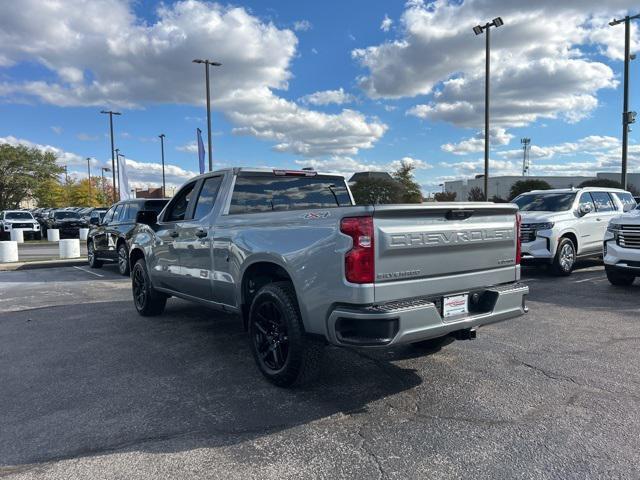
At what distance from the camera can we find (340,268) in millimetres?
3592

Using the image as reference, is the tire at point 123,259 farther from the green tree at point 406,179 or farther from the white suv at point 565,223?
the green tree at point 406,179

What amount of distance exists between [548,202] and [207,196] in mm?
8807

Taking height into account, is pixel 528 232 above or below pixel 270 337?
above

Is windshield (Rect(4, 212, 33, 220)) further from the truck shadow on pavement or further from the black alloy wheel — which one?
the black alloy wheel

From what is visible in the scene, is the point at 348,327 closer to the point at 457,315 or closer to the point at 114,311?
the point at 457,315

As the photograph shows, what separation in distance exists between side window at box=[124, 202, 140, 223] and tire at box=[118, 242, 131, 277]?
64cm

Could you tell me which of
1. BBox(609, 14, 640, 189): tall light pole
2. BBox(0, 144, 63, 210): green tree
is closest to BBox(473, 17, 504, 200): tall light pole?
BBox(609, 14, 640, 189): tall light pole

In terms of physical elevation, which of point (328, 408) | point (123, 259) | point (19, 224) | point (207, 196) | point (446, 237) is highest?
point (207, 196)

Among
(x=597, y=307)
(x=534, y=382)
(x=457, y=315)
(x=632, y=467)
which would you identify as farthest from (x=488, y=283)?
(x=597, y=307)

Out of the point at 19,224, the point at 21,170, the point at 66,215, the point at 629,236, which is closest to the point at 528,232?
the point at 629,236

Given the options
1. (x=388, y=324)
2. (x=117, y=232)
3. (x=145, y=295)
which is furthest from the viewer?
(x=117, y=232)

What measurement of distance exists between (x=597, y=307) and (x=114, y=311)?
725 cm

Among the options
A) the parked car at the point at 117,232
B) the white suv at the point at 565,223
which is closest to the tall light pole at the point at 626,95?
the white suv at the point at 565,223

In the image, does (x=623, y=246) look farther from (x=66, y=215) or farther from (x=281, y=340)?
(x=66, y=215)
